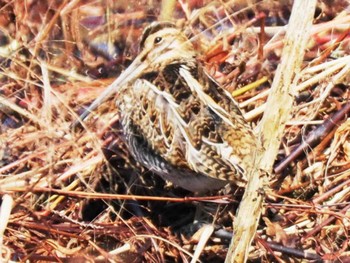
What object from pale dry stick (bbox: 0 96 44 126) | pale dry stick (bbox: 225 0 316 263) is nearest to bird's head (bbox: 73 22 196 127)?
pale dry stick (bbox: 0 96 44 126)

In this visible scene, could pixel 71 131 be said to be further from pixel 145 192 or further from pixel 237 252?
pixel 237 252

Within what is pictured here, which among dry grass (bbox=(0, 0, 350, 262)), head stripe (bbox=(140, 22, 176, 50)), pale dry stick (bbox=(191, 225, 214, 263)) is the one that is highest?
head stripe (bbox=(140, 22, 176, 50))

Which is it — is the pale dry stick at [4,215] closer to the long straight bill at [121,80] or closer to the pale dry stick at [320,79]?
the long straight bill at [121,80]

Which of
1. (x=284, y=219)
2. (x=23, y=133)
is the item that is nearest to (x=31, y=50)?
(x=23, y=133)

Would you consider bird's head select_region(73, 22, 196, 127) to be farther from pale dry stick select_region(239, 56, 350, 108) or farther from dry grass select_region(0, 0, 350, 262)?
pale dry stick select_region(239, 56, 350, 108)

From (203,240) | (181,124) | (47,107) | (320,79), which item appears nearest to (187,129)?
(181,124)

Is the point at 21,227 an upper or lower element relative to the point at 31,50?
lower
